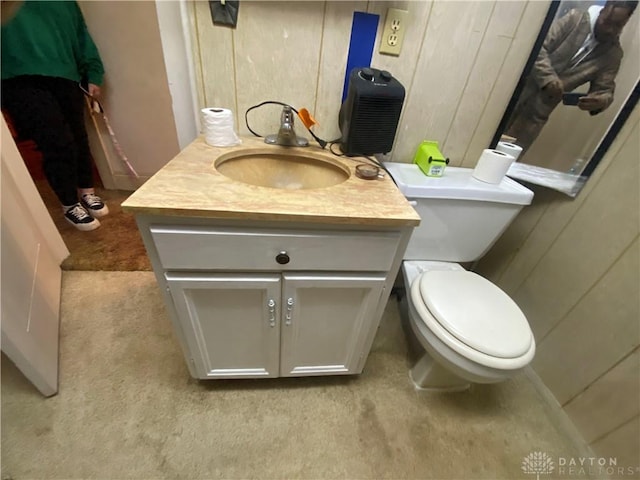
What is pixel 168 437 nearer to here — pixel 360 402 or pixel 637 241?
pixel 360 402

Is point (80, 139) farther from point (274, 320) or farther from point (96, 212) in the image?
point (274, 320)

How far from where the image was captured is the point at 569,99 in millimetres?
943

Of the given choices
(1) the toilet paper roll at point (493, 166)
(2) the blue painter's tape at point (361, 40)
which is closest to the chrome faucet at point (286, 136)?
(2) the blue painter's tape at point (361, 40)

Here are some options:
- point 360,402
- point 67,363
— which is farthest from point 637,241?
point 67,363

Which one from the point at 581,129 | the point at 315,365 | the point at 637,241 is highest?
the point at 581,129

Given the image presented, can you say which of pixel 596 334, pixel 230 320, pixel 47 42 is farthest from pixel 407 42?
pixel 47 42

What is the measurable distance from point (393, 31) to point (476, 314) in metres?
0.91

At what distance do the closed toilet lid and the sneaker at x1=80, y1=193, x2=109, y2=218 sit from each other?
6.62 ft

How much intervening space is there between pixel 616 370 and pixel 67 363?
75.8 inches

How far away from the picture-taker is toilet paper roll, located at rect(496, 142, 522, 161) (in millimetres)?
1035

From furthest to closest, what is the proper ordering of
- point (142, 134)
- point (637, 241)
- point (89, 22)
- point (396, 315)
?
point (142, 134) → point (89, 22) → point (396, 315) → point (637, 241)

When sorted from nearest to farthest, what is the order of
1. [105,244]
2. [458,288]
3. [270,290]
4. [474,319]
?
[270,290] < [474,319] < [458,288] < [105,244]

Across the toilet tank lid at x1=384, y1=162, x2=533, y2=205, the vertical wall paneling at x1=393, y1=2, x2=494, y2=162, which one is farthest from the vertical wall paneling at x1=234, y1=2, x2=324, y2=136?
the toilet tank lid at x1=384, y1=162, x2=533, y2=205

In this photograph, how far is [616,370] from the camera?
2.93 feet
